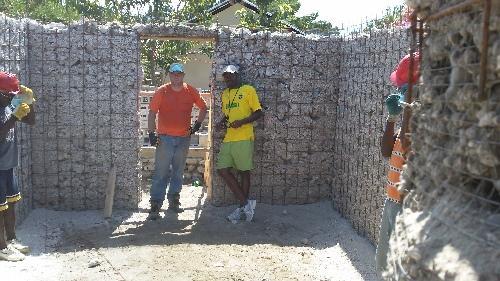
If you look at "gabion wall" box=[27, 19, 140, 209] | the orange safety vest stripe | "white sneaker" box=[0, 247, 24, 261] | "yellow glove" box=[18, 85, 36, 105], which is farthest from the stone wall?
the orange safety vest stripe

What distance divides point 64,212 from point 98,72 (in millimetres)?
1713

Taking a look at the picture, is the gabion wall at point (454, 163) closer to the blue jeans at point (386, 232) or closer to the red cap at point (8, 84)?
the blue jeans at point (386, 232)

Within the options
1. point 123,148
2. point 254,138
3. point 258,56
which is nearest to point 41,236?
point 123,148

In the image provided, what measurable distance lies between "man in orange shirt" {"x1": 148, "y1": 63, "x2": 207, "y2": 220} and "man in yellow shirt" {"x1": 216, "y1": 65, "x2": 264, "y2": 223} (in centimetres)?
41

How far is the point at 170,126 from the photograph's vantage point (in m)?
6.58

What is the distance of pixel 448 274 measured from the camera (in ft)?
5.68

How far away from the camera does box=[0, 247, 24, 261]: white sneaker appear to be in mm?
4936

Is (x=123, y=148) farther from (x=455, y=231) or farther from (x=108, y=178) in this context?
(x=455, y=231)

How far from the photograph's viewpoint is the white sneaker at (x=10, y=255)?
4.94m

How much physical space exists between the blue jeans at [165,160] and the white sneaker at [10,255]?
185cm

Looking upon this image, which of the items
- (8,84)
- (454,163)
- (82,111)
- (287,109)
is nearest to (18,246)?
(8,84)

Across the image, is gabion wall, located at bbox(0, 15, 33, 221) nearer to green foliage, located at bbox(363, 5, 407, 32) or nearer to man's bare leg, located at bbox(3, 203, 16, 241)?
man's bare leg, located at bbox(3, 203, 16, 241)

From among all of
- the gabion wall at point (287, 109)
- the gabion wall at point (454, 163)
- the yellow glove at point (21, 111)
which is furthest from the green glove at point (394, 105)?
the gabion wall at point (287, 109)

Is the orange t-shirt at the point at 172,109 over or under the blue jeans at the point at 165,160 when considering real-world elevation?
over
